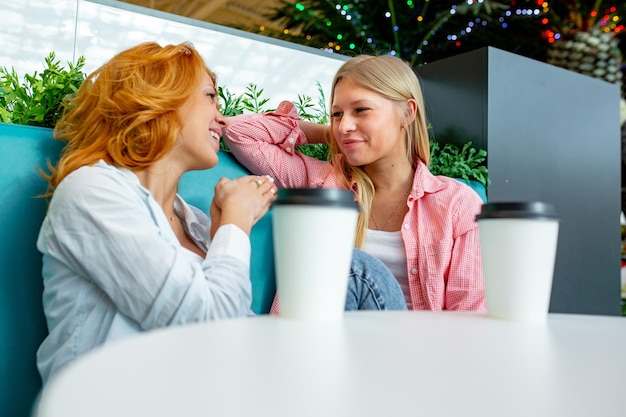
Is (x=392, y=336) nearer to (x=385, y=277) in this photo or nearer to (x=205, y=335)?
(x=205, y=335)

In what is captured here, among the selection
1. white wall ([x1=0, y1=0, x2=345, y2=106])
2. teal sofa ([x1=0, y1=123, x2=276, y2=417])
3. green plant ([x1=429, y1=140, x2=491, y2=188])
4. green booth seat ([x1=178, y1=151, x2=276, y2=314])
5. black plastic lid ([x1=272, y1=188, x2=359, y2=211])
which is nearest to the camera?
black plastic lid ([x1=272, y1=188, x2=359, y2=211])

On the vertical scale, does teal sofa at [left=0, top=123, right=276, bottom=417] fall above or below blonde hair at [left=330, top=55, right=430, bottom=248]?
below

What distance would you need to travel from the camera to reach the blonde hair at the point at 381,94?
1844 millimetres

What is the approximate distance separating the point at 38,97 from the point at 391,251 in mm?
954

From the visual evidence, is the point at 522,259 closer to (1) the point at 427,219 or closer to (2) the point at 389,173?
(1) the point at 427,219

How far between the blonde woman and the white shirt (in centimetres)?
64

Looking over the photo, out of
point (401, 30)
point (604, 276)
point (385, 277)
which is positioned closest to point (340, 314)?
point (385, 277)

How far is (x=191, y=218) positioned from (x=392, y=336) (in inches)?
37.4

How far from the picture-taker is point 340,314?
2.22 ft

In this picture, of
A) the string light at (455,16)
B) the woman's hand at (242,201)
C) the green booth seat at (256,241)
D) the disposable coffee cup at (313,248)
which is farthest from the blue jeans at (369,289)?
the string light at (455,16)

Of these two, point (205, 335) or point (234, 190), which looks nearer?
point (205, 335)

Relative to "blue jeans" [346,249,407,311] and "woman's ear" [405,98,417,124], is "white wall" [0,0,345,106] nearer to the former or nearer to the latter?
"woman's ear" [405,98,417,124]

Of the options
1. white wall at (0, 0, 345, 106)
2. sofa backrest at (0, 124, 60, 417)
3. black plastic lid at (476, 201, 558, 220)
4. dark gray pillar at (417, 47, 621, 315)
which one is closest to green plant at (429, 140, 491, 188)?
dark gray pillar at (417, 47, 621, 315)

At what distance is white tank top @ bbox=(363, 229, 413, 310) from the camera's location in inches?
69.1
